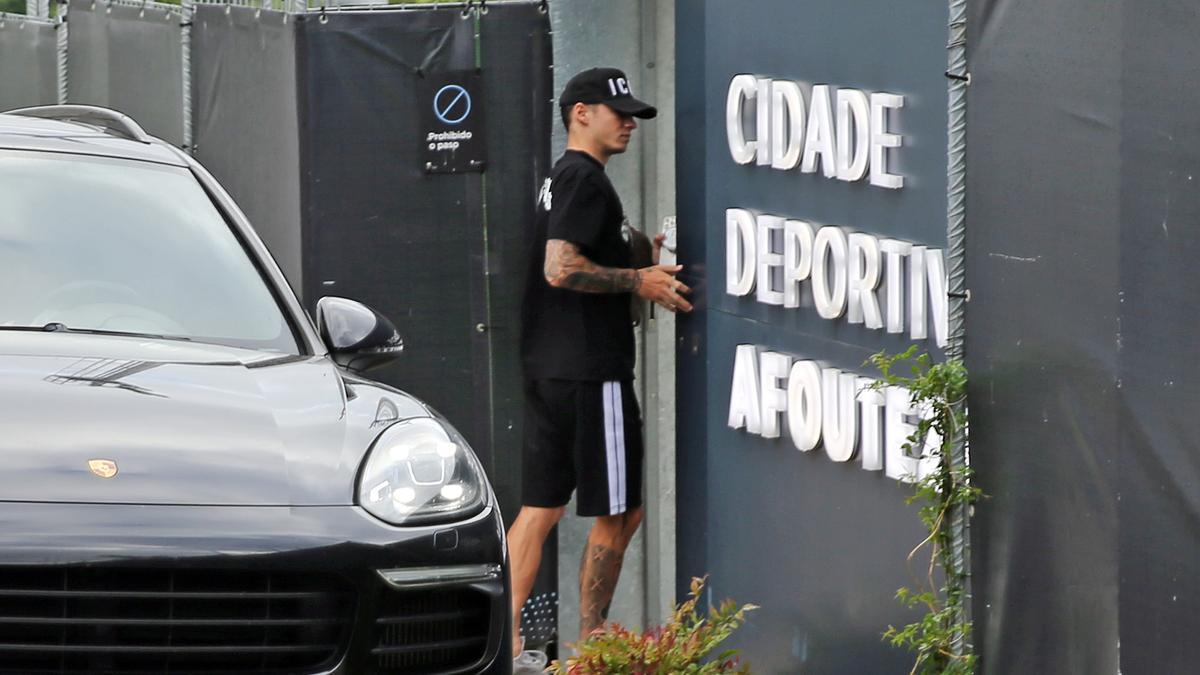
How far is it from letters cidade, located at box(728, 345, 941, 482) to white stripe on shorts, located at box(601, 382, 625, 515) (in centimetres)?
63

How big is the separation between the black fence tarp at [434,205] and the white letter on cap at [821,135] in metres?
2.13

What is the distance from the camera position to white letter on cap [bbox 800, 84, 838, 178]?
6.17 meters

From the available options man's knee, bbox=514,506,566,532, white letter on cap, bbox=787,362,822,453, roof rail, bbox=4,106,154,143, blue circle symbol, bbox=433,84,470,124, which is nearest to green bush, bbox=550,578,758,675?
white letter on cap, bbox=787,362,822,453

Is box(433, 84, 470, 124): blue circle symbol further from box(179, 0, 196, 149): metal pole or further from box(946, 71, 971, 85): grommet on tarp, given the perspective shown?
box(946, 71, 971, 85): grommet on tarp

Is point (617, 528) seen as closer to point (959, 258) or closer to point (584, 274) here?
point (584, 274)

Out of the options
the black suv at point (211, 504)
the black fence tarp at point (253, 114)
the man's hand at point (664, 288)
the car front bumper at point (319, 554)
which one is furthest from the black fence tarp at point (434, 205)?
the car front bumper at point (319, 554)

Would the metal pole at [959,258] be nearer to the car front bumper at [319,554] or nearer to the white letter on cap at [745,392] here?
the car front bumper at [319,554]

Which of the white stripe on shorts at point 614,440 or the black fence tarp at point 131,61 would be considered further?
the black fence tarp at point 131,61

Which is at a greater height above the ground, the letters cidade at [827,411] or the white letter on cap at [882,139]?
the white letter on cap at [882,139]

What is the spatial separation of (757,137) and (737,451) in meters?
1.05

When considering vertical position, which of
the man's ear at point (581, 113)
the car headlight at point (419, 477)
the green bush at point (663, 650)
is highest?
the man's ear at point (581, 113)

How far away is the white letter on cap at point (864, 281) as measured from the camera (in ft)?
19.2

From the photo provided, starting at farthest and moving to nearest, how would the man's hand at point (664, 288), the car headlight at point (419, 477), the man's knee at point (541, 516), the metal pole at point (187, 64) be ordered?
the metal pole at point (187, 64)
the man's knee at point (541, 516)
the man's hand at point (664, 288)
the car headlight at point (419, 477)

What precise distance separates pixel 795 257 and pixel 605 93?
56.0 inches
